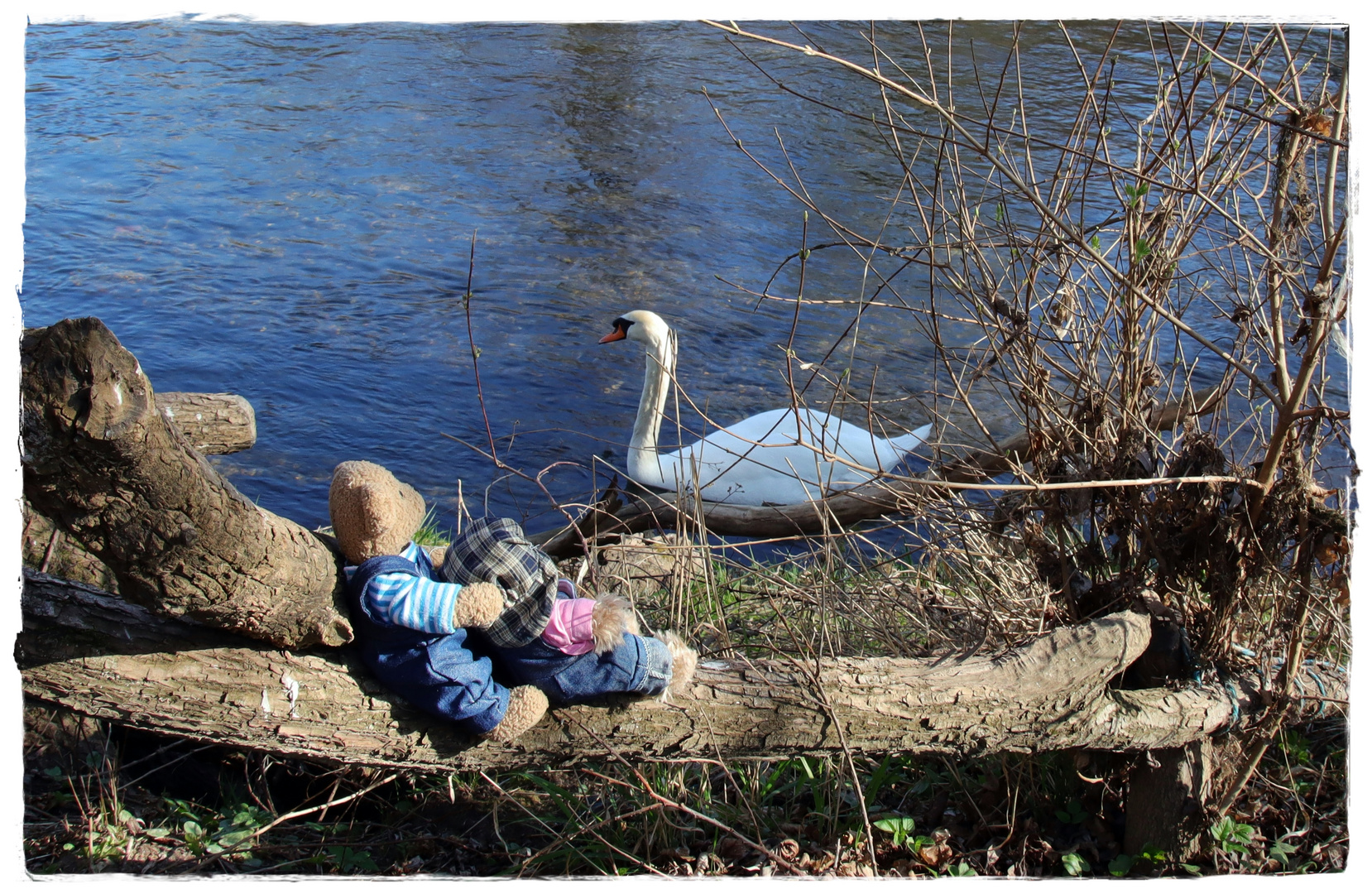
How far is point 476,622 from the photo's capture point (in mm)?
2453

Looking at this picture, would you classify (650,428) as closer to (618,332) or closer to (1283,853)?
(618,332)

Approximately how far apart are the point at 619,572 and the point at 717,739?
220 cm

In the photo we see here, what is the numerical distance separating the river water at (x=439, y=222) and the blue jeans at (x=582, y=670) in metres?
3.08

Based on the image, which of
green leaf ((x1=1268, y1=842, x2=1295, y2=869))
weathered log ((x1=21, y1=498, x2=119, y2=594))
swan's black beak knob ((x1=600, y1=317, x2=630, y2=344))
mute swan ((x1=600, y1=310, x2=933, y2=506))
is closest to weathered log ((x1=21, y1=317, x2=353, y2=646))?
weathered log ((x1=21, y1=498, x2=119, y2=594))

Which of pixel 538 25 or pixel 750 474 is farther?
pixel 538 25

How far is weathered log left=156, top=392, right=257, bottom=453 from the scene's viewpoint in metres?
4.26

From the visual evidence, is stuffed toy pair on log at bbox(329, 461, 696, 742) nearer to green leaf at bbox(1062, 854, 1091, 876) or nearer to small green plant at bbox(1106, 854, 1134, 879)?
green leaf at bbox(1062, 854, 1091, 876)

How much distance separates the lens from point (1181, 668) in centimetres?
329

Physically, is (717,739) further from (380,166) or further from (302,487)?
(380,166)

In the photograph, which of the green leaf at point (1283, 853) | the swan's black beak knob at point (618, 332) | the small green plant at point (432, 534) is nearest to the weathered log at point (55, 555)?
the small green plant at point (432, 534)

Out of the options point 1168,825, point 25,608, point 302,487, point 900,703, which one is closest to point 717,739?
point 900,703

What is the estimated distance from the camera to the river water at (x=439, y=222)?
8.24m

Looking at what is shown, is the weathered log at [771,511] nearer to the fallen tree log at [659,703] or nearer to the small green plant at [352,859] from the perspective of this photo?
the fallen tree log at [659,703]

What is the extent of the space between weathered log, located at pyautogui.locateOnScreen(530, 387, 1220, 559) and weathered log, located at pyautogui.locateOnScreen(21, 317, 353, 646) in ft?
5.86
